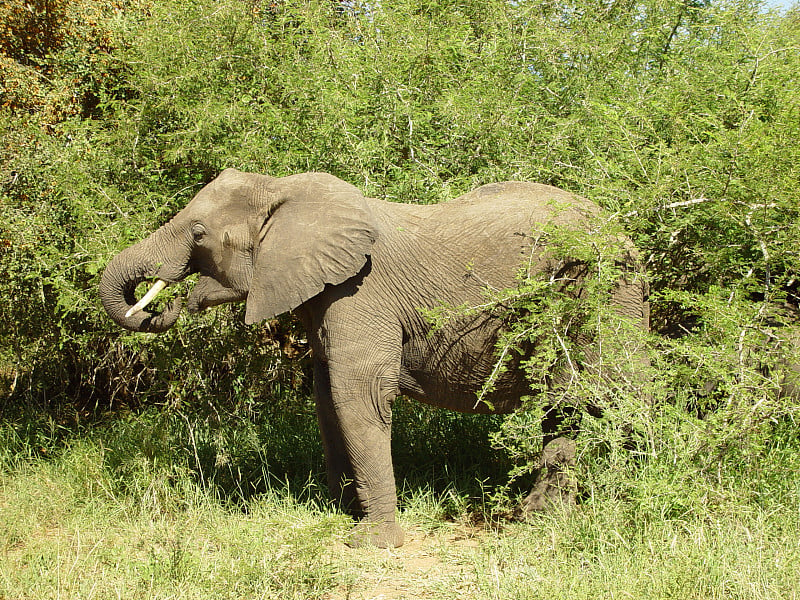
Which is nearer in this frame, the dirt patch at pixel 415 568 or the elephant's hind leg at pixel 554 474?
the dirt patch at pixel 415 568

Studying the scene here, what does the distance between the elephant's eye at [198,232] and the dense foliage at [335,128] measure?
51.7 inches

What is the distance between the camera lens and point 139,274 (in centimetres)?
542

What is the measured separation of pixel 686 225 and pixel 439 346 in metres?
1.66

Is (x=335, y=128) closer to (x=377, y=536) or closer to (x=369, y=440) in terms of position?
(x=369, y=440)

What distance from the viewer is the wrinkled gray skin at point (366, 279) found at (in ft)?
16.9

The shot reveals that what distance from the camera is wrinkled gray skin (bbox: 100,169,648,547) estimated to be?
515cm

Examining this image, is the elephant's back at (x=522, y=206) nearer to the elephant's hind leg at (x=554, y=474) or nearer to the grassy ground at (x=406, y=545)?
the elephant's hind leg at (x=554, y=474)

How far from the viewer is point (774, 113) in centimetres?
541

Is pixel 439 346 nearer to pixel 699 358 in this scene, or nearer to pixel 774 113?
pixel 699 358

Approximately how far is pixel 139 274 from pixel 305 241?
110 cm

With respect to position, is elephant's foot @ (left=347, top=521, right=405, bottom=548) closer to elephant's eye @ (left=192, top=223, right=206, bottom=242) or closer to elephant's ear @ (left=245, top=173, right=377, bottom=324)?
elephant's ear @ (left=245, top=173, right=377, bottom=324)

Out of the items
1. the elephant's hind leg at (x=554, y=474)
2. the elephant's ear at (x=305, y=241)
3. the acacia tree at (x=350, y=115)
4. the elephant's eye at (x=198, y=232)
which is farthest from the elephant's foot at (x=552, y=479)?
the elephant's eye at (x=198, y=232)

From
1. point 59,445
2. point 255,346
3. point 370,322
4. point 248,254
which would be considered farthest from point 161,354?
point 370,322

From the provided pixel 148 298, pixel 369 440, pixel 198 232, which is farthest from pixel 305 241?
pixel 369 440
